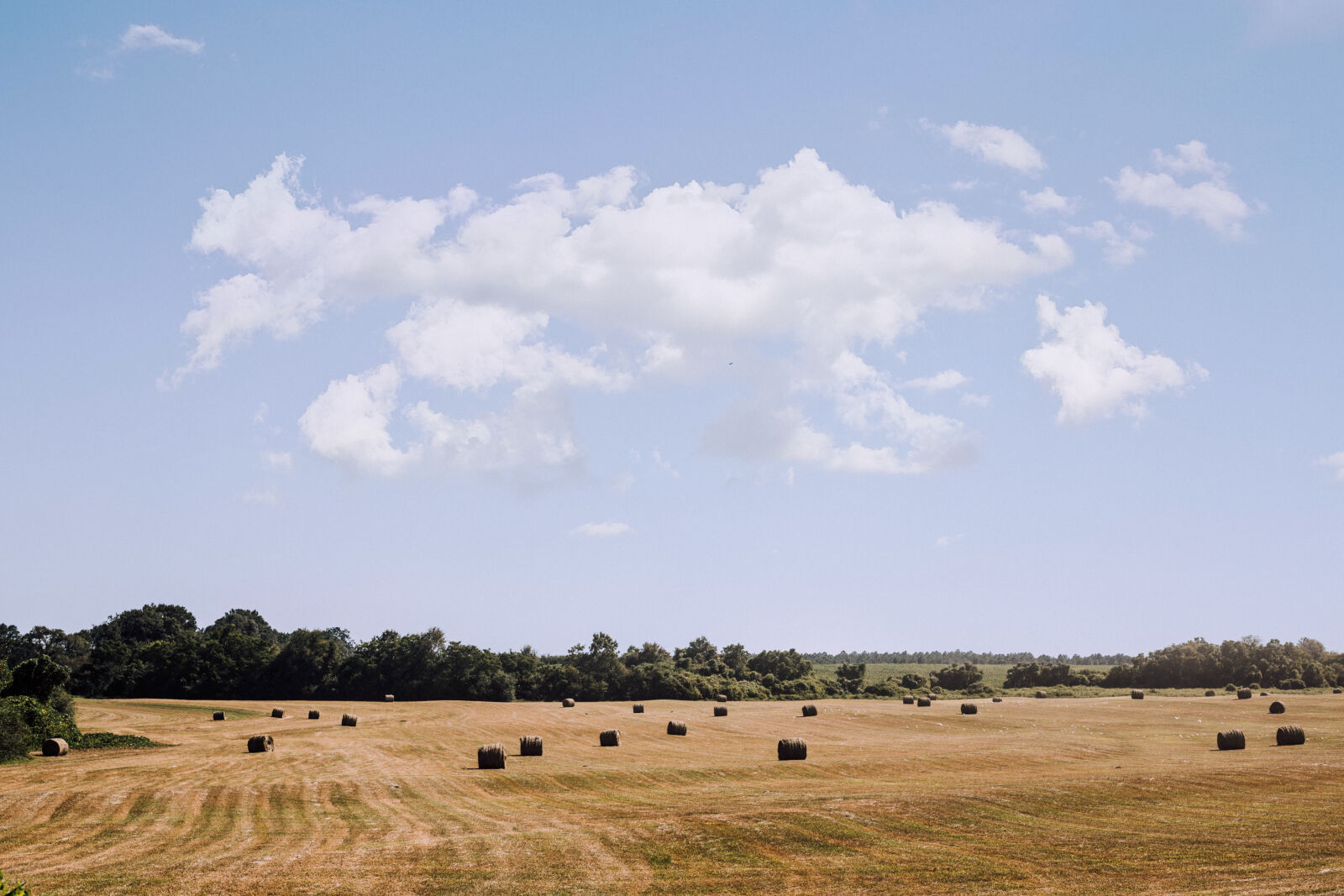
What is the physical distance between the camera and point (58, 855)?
23.6m

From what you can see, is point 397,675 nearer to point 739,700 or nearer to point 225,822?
point 739,700

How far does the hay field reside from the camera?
20.3m

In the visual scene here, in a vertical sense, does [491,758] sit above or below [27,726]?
below

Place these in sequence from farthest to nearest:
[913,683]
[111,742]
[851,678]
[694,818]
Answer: [913,683] → [851,678] → [111,742] → [694,818]

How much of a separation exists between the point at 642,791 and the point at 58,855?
18.5m

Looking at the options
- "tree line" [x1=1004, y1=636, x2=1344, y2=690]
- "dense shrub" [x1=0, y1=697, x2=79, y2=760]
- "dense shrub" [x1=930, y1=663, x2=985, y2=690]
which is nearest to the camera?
"dense shrub" [x1=0, y1=697, x2=79, y2=760]

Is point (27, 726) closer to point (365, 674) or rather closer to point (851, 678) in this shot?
point (365, 674)

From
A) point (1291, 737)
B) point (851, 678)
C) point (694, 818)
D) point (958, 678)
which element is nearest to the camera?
point (694, 818)

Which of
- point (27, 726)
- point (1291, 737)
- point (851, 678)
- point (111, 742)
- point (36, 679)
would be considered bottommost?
point (851, 678)

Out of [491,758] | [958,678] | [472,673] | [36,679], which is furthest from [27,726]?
[958,678]

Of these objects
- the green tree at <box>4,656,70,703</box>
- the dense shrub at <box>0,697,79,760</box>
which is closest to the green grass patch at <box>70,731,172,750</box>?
the dense shrub at <box>0,697,79,760</box>

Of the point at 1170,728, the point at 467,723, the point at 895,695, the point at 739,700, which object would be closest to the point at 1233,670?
the point at 895,695

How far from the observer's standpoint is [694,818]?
1058 inches

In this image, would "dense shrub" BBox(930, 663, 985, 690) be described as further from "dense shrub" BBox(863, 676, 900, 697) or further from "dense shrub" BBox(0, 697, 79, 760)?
"dense shrub" BBox(0, 697, 79, 760)
